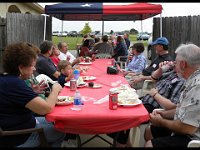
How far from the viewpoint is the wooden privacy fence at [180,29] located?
765 cm

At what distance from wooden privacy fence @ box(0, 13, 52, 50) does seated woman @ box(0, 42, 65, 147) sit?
6.53 metres

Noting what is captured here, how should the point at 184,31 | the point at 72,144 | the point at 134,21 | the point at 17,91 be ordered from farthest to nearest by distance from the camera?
1. the point at 134,21
2. the point at 184,31
3. the point at 72,144
4. the point at 17,91

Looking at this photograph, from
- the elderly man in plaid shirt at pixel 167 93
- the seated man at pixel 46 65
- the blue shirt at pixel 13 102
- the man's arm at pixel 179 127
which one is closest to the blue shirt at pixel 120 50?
the seated man at pixel 46 65

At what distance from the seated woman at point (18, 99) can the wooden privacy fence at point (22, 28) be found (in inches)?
Answer: 257

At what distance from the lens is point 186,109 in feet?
7.08

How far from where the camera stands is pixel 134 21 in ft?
39.8

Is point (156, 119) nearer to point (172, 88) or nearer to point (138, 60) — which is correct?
point (172, 88)

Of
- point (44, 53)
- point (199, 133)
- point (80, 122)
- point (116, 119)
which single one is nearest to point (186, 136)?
point (199, 133)

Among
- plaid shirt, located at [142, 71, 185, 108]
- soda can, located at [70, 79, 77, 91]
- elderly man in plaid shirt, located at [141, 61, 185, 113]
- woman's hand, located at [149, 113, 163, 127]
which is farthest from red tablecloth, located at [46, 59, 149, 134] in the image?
soda can, located at [70, 79, 77, 91]

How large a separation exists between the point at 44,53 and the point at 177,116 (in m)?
3.05

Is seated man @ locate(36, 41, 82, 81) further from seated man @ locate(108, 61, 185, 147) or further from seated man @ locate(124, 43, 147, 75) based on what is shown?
seated man @ locate(124, 43, 147, 75)

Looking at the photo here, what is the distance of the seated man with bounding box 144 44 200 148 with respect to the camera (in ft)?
7.04

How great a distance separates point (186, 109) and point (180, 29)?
664cm

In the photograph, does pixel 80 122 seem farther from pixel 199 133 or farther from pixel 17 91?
pixel 199 133
